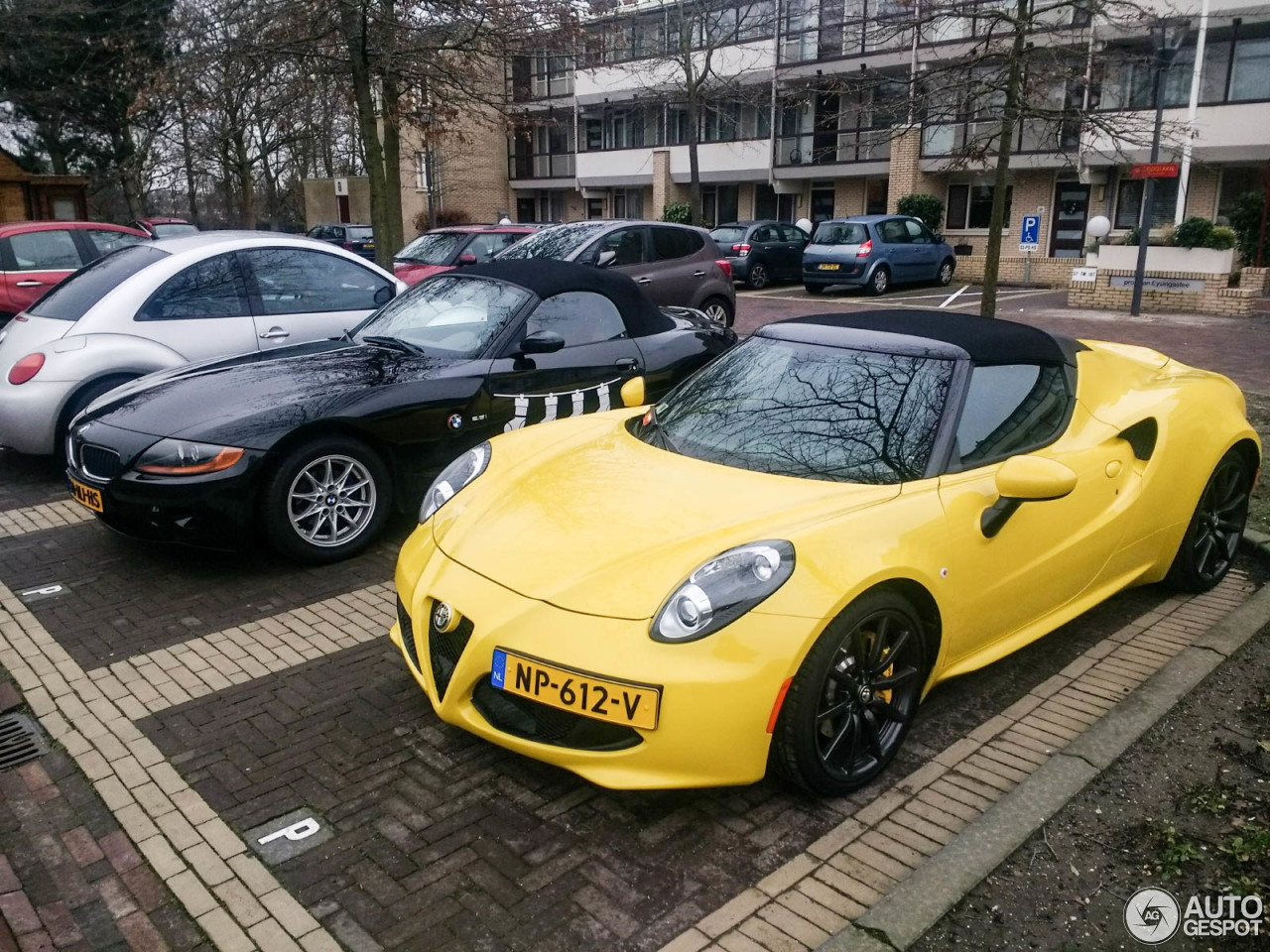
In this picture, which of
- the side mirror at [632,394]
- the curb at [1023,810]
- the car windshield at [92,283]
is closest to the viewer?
the curb at [1023,810]

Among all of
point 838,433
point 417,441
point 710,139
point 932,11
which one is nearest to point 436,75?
point 932,11

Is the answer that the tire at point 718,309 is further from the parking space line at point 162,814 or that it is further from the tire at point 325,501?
the parking space line at point 162,814

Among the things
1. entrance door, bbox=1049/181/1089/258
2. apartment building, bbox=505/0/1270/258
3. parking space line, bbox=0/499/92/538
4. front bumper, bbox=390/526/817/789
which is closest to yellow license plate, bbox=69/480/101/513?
parking space line, bbox=0/499/92/538

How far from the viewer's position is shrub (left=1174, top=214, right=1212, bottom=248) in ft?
58.9

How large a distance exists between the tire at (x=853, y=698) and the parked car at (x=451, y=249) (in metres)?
10.8

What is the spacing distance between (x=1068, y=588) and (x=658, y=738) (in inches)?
84.8

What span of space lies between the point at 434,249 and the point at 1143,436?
1142cm

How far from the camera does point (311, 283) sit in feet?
25.1

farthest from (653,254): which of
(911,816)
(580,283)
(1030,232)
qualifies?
(1030,232)

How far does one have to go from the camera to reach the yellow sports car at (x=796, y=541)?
303cm

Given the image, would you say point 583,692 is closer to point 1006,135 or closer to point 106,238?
point 1006,135

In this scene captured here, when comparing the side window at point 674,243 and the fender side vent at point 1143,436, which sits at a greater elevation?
the side window at point 674,243

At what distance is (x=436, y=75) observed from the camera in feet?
41.7

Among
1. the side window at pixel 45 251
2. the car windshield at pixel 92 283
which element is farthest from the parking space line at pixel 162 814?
the side window at pixel 45 251
